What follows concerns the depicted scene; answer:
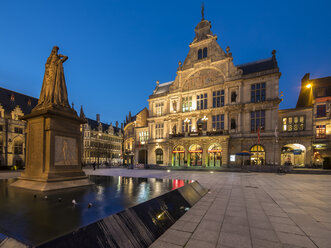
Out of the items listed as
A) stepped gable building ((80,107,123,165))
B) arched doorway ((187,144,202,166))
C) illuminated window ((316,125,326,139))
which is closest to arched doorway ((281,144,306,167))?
illuminated window ((316,125,326,139))

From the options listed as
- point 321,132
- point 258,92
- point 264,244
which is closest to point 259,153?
point 258,92

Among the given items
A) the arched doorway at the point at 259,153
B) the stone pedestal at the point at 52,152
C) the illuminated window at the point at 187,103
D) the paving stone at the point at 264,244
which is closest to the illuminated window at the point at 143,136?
the illuminated window at the point at 187,103

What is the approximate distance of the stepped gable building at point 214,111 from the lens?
3244cm

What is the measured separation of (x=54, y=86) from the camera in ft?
26.3

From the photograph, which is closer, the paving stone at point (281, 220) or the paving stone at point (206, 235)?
the paving stone at point (206, 235)

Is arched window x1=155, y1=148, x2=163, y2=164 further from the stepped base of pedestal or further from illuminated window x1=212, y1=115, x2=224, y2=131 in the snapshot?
the stepped base of pedestal

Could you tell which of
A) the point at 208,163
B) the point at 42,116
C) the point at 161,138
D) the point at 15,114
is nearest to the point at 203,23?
the point at 161,138

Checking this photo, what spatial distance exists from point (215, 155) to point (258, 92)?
1528cm

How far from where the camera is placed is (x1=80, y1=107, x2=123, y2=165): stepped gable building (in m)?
73.5

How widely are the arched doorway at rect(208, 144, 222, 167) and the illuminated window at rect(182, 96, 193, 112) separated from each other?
10288 mm

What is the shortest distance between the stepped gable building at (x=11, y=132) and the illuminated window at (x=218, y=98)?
48912 millimetres

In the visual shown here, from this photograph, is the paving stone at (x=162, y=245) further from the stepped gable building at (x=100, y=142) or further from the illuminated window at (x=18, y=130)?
the stepped gable building at (x=100, y=142)

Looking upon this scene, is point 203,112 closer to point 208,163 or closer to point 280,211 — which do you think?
point 208,163

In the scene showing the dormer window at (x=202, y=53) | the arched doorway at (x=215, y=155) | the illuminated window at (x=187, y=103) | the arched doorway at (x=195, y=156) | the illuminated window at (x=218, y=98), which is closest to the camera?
the arched doorway at (x=215, y=155)
